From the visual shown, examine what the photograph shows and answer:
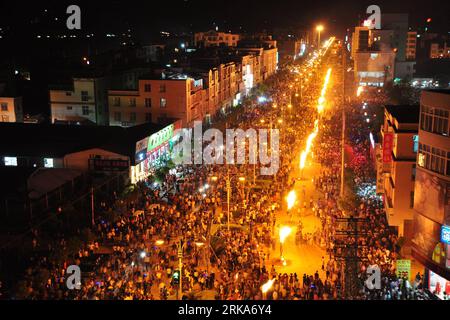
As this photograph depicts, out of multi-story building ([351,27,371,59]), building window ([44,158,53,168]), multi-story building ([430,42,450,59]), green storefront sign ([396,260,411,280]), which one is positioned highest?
multi-story building ([351,27,371,59])

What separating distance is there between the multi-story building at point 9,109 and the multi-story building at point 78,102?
8.95 feet

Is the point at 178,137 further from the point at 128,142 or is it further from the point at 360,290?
the point at 360,290

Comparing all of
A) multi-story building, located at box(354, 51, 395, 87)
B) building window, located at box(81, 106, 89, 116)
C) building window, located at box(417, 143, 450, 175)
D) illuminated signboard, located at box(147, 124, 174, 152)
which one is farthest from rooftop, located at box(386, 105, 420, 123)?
multi-story building, located at box(354, 51, 395, 87)

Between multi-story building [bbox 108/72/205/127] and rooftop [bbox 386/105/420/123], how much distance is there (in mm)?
18214

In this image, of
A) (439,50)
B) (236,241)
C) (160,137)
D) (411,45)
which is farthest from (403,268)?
(439,50)

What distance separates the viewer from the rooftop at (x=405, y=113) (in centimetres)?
1953

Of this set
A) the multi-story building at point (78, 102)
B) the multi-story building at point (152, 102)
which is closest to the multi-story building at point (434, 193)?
the multi-story building at point (152, 102)

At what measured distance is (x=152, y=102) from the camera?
38156 millimetres

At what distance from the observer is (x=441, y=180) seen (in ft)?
51.1

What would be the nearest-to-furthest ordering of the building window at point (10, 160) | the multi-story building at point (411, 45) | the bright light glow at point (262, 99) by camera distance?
the building window at point (10, 160), the bright light glow at point (262, 99), the multi-story building at point (411, 45)

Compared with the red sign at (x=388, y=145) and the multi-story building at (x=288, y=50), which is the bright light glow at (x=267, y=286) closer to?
the red sign at (x=388, y=145)

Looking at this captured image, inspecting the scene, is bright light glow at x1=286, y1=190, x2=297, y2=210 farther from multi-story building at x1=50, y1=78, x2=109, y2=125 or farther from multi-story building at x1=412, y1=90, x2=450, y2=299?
multi-story building at x1=50, y1=78, x2=109, y2=125

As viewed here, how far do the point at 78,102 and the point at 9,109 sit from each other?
4807mm

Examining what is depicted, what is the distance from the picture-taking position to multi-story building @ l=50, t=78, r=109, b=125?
3850 cm
